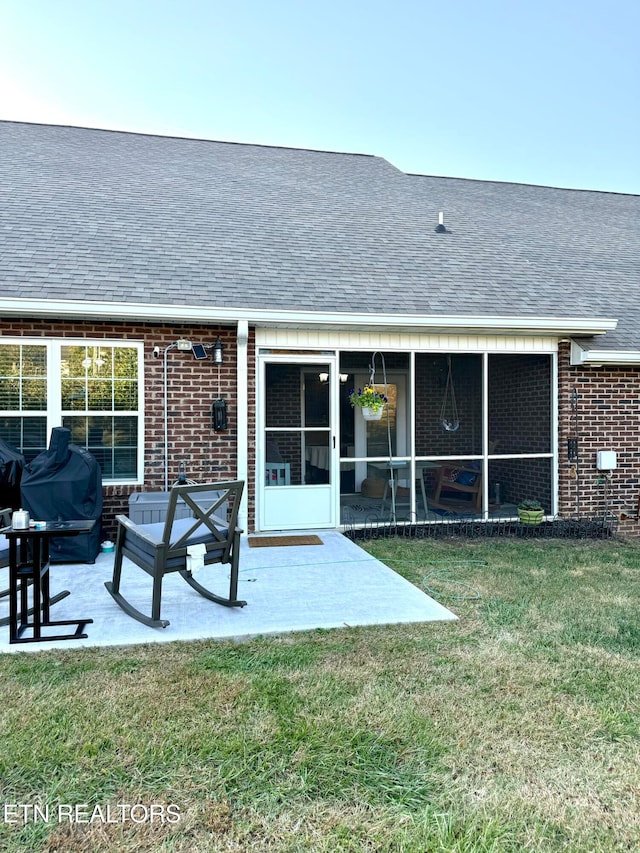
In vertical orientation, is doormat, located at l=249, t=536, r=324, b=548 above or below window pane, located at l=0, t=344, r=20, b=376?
below

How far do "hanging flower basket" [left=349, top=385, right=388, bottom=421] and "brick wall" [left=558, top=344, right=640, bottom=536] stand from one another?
2529 millimetres

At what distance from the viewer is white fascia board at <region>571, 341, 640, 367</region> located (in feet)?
25.2

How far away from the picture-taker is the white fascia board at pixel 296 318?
20.7 feet

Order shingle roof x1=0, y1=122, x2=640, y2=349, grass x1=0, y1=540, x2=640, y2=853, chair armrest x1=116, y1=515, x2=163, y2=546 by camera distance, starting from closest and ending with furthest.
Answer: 1. grass x1=0, y1=540, x2=640, y2=853
2. chair armrest x1=116, y1=515, x2=163, y2=546
3. shingle roof x1=0, y1=122, x2=640, y2=349

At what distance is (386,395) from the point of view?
8.01 metres

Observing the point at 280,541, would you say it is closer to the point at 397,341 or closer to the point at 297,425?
the point at 297,425

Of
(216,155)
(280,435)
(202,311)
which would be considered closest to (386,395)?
(280,435)

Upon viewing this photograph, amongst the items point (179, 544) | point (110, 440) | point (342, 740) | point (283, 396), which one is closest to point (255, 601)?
point (179, 544)

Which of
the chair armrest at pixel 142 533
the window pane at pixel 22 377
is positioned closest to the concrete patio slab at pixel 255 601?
the chair armrest at pixel 142 533

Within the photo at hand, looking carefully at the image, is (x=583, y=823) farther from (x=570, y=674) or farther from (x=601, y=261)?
(x=601, y=261)

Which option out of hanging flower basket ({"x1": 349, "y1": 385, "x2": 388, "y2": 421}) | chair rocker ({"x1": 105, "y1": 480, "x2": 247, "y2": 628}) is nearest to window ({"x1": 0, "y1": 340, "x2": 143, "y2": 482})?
chair rocker ({"x1": 105, "y1": 480, "x2": 247, "y2": 628})

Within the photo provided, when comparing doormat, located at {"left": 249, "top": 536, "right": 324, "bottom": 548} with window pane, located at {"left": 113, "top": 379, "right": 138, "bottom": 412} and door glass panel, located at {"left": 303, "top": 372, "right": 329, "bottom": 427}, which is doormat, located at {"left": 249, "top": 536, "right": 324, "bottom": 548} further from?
window pane, located at {"left": 113, "top": 379, "right": 138, "bottom": 412}

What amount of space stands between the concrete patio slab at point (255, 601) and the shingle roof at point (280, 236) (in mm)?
3006

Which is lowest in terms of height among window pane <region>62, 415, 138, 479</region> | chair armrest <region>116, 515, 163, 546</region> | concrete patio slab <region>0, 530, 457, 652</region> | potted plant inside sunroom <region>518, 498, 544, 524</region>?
concrete patio slab <region>0, 530, 457, 652</region>
